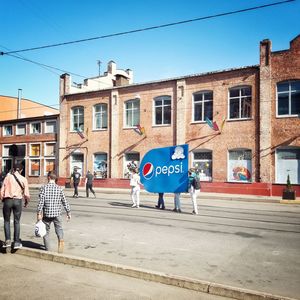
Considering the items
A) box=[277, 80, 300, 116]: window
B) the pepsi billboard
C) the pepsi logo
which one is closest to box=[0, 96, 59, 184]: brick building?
box=[277, 80, 300, 116]: window

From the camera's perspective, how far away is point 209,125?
24250 millimetres

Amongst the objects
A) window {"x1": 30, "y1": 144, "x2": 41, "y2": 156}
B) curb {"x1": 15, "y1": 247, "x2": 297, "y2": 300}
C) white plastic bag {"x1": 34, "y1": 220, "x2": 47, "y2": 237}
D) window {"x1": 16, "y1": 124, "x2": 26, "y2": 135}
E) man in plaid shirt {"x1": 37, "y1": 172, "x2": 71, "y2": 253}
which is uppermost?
window {"x1": 16, "y1": 124, "x2": 26, "y2": 135}

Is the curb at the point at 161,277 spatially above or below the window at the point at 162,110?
below

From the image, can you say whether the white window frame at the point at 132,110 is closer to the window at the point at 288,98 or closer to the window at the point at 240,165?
the window at the point at 240,165

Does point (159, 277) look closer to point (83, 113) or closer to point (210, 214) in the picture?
point (210, 214)

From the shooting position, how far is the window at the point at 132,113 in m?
28.6

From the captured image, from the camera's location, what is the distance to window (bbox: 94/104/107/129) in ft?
99.3

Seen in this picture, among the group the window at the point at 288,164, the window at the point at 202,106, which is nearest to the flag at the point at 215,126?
the window at the point at 202,106

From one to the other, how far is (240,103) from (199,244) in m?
17.8

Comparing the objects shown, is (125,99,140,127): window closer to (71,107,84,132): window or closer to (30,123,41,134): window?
(71,107,84,132): window

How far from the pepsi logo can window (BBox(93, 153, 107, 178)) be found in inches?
700

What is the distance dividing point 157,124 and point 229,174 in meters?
7.25

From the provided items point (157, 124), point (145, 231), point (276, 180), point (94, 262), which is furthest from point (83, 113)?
point (94, 262)

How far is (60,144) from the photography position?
106 ft
